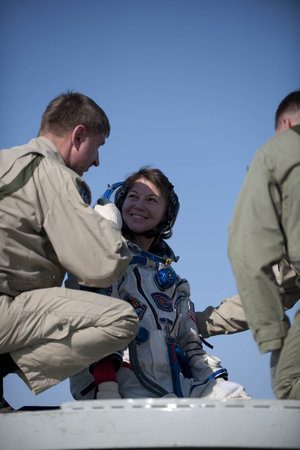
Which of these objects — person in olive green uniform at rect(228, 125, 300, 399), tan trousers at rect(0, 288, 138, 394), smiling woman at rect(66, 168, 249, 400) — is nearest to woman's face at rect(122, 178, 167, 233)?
smiling woman at rect(66, 168, 249, 400)

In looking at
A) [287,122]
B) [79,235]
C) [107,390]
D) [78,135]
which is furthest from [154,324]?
[287,122]

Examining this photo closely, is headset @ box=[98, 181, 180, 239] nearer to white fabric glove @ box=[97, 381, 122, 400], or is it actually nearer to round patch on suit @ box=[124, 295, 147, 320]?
round patch on suit @ box=[124, 295, 147, 320]

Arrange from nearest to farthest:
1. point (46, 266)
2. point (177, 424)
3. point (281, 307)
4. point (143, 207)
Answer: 1. point (177, 424)
2. point (281, 307)
3. point (46, 266)
4. point (143, 207)

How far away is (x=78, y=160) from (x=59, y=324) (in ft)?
4.22

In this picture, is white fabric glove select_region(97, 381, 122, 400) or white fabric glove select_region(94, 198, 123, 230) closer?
white fabric glove select_region(97, 381, 122, 400)

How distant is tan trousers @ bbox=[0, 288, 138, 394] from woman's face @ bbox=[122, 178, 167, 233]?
70.6 inches

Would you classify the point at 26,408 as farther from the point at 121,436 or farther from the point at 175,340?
the point at 175,340

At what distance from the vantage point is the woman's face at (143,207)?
553cm

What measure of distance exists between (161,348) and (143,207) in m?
1.35

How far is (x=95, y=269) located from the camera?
147 inches

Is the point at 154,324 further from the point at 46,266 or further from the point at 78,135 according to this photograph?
the point at 78,135

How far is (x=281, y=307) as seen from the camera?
9.91ft

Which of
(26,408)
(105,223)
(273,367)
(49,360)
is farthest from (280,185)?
(26,408)

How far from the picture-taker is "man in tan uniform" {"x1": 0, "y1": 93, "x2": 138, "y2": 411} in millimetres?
3725
